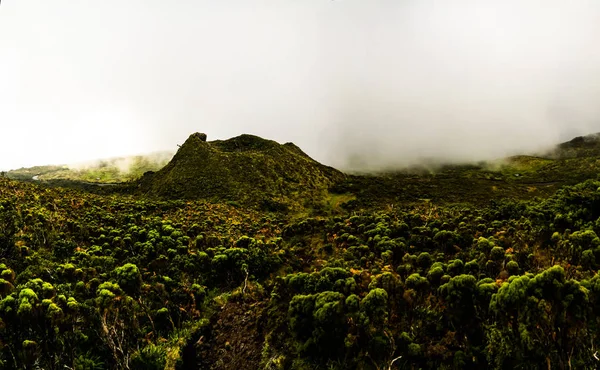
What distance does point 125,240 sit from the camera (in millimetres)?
25047

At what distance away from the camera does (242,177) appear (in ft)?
251

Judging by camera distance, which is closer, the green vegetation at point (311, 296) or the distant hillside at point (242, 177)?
the green vegetation at point (311, 296)

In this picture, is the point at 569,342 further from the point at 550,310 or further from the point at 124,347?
the point at 124,347

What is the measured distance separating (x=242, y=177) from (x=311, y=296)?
213 feet

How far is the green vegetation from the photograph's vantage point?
9508 mm

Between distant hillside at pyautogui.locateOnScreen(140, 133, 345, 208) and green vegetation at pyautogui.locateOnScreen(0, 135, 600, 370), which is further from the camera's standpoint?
distant hillside at pyautogui.locateOnScreen(140, 133, 345, 208)

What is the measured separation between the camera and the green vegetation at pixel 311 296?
9.51m

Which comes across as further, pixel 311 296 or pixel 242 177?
pixel 242 177

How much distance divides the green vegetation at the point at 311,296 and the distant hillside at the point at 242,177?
37.9 meters

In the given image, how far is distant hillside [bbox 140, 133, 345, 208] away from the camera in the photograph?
6962 cm

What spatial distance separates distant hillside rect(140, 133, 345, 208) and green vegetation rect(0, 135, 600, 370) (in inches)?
1491

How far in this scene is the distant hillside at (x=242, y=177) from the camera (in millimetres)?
69625

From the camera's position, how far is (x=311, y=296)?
12891 mm

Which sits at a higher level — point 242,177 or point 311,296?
point 242,177
